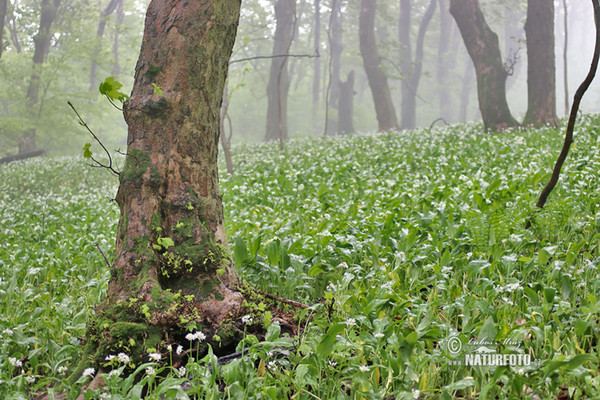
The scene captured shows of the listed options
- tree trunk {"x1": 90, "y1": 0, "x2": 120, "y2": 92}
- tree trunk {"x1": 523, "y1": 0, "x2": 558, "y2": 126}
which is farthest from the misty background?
tree trunk {"x1": 523, "y1": 0, "x2": 558, "y2": 126}

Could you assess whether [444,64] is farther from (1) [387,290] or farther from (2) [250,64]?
(1) [387,290]

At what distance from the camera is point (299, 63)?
4612 cm

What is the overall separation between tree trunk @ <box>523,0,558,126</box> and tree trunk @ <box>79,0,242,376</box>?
1030cm

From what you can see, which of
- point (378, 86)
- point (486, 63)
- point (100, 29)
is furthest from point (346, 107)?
point (100, 29)

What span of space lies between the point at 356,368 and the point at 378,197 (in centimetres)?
357

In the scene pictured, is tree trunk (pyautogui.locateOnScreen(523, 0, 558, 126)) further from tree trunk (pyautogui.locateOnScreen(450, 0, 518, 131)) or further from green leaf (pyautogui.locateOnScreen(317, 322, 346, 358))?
green leaf (pyautogui.locateOnScreen(317, 322, 346, 358))

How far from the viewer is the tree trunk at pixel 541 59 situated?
1098 centimetres

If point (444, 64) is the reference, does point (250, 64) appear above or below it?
below

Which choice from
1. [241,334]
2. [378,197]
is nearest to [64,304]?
[241,334]

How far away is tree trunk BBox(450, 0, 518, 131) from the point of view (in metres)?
11.5

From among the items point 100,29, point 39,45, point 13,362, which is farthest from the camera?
point 100,29

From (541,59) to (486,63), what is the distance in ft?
4.11

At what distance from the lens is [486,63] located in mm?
11680

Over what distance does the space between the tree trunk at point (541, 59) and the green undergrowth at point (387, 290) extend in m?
4.07
